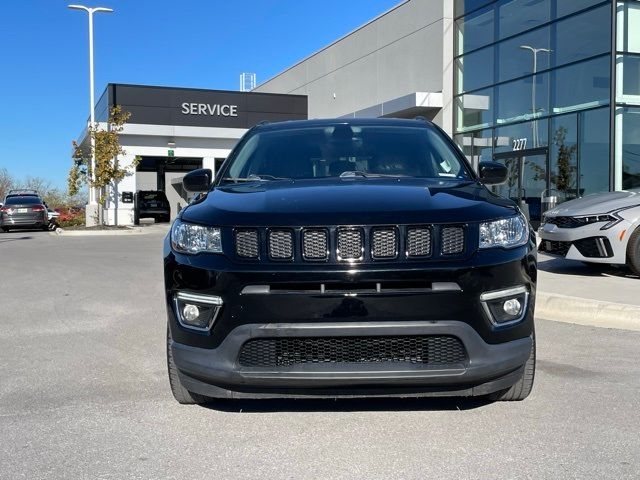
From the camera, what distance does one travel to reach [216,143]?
31094 millimetres

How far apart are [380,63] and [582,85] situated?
1074cm

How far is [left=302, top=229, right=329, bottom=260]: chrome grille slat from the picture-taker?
10.2ft

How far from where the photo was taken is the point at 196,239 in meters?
3.32

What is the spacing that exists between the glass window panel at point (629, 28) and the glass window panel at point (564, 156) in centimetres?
193

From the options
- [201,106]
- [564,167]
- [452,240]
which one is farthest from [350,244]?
[201,106]

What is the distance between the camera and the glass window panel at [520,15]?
57.0 ft

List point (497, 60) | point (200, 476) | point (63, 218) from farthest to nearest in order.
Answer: point (63, 218) < point (497, 60) < point (200, 476)

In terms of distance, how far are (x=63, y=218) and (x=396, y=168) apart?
92.1ft

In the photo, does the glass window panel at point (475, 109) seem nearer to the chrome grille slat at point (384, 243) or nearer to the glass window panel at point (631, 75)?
the glass window panel at point (631, 75)

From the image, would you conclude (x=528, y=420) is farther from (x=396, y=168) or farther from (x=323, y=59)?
(x=323, y=59)

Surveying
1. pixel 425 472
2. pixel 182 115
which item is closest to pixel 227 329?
pixel 425 472

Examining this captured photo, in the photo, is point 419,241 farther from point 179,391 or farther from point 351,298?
point 179,391

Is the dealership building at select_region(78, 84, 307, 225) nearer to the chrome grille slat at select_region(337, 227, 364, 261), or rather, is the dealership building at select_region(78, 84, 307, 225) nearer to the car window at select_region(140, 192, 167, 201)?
the car window at select_region(140, 192, 167, 201)

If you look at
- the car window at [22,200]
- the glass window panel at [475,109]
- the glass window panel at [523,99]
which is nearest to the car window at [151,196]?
the car window at [22,200]
